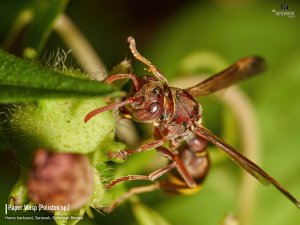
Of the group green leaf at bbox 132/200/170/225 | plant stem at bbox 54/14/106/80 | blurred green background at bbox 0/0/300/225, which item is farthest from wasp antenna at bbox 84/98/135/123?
blurred green background at bbox 0/0/300/225

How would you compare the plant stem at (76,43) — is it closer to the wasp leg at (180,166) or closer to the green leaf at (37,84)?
the wasp leg at (180,166)

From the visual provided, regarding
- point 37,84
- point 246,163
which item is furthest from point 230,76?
point 37,84

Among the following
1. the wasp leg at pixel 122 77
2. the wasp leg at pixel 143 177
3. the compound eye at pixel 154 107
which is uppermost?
the wasp leg at pixel 122 77

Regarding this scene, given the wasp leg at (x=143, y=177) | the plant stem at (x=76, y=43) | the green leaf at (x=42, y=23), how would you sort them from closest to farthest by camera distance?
the wasp leg at (x=143, y=177) < the green leaf at (x=42, y=23) < the plant stem at (x=76, y=43)

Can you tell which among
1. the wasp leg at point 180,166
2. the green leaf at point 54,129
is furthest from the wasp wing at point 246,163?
the green leaf at point 54,129

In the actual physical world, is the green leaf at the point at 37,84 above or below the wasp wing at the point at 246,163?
above

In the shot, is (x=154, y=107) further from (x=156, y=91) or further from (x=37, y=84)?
(x=37, y=84)
